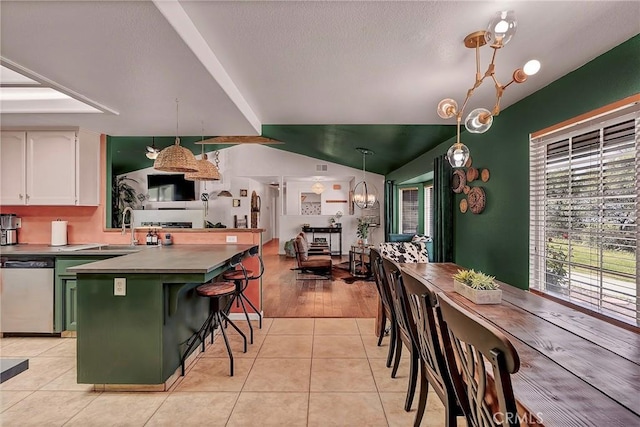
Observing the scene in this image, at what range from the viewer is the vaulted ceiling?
1599mm

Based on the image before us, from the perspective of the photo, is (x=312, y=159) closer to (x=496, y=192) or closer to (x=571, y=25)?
(x=496, y=192)

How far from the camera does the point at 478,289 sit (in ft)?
6.17

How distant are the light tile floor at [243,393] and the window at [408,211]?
484 cm

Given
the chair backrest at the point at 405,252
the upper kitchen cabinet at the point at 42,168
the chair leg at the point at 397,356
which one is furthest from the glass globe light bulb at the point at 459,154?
the upper kitchen cabinet at the point at 42,168

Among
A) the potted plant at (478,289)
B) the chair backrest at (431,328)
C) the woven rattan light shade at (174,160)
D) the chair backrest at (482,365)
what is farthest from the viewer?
the woven rattan light shade at (174,160)

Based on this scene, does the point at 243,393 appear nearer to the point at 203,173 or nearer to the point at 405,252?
the point at 203,173

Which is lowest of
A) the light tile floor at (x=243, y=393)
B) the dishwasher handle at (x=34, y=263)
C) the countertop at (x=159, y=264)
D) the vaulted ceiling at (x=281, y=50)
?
the light tile floor at (x=243, y=393)

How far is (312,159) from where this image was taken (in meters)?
8.96

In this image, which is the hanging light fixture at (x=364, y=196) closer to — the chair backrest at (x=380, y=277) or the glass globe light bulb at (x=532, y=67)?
the chair backrest at (x=380, y=277)

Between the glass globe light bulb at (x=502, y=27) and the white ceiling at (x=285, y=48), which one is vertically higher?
the white ceiling at (x=285, y=48)

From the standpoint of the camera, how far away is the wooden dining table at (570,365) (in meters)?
0.86

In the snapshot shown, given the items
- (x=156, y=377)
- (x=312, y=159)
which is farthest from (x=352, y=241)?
(x=156, y=377)

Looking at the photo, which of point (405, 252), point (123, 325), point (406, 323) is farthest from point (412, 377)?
point (405, 252)

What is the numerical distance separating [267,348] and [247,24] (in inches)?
105
